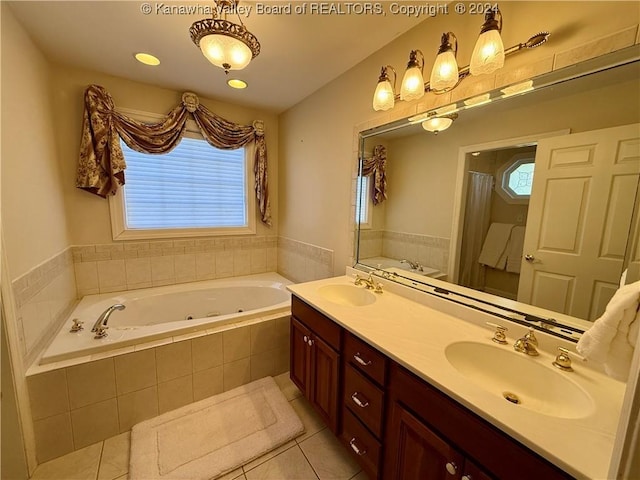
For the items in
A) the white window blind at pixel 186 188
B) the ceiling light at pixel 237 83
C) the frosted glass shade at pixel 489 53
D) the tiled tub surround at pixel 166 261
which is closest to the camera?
the frosted glass shade at pixel 489 53

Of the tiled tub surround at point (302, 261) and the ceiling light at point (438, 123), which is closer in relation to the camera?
the ceiling light at point (438, 123)

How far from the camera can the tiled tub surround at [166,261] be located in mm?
2289

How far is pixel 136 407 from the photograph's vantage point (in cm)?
160

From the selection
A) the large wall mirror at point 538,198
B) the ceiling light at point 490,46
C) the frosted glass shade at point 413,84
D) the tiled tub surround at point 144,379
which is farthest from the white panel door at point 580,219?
the tiled tub surround at point 144,379

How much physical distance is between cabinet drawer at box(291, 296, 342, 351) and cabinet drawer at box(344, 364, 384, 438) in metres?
0.15

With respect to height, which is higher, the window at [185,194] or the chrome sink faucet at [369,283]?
the window at [185,194]

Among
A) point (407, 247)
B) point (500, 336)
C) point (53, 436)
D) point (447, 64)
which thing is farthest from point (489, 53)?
point (53, 436)

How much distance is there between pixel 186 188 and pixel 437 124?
234 centimetres

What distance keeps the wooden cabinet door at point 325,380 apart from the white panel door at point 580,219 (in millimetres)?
939

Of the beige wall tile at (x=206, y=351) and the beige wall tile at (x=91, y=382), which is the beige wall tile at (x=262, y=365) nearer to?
the beige wall tile at (x=206, y=351)

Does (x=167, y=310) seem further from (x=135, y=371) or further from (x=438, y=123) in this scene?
(x=438, y=123)

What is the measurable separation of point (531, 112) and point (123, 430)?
271 cm

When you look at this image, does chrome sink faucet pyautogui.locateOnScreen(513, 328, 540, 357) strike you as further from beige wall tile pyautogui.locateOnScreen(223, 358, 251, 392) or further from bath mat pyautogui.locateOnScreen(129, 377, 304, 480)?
beige wall tile pyautogui.locateOnScreen(223, 358, 251, 392)

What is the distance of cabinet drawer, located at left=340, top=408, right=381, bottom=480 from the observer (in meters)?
1.13
